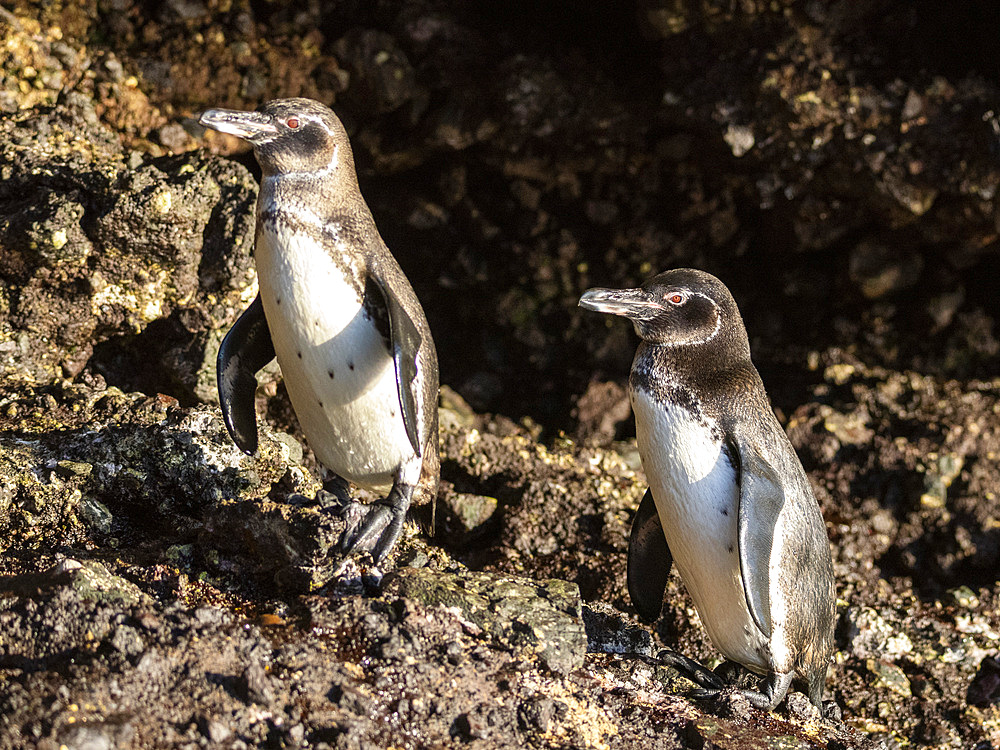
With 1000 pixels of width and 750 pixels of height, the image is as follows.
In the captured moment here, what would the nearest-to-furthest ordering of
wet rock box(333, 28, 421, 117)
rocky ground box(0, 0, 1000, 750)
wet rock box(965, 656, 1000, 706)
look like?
rocky ground box(0, 0, 1000, 750) → wet rock box(965, 656, 1000, 706) → wet rock box(333, 28, 421, 117)

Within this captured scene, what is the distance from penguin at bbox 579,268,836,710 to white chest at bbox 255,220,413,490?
2.12ft

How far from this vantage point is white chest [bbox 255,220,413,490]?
260cm

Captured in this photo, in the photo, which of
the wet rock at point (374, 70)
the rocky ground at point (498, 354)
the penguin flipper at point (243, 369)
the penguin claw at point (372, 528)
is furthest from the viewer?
the wet rock at point (374, 70)

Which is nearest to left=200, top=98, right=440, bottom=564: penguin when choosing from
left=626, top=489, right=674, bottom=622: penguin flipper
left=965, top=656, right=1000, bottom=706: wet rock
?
left=626, top=489, right=674, bottom=622: penguin flipper

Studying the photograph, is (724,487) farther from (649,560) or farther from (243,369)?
(243,369)

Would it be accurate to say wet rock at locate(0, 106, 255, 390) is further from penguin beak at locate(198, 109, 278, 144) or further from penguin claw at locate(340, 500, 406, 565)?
penguin claw at locate(340, 500, 406, 565)

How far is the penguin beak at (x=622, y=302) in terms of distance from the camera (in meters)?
2.76

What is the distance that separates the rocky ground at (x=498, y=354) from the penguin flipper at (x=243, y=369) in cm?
15

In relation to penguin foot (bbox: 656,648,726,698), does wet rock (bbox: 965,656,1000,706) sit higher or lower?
lower

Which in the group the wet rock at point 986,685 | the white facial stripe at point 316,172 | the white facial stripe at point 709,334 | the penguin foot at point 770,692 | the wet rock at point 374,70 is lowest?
the wet rock at point 986,685

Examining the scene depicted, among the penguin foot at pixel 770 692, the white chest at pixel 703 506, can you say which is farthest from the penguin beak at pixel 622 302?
the penguin foot at pixel 770 692

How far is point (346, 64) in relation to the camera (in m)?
4.75

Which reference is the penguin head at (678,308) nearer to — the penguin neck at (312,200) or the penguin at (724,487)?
the penguin at (724,487)

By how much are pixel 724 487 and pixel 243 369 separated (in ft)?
5.12
